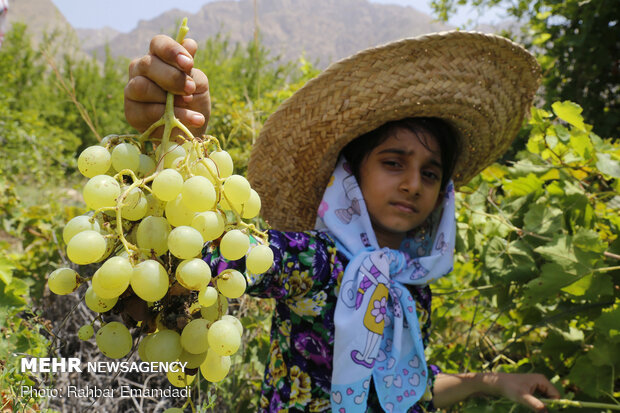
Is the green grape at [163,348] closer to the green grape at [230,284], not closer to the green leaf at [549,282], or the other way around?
the green grape at [230,284]

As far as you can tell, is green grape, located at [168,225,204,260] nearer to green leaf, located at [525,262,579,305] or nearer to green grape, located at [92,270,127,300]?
green grape, located at [92,270,127,300]

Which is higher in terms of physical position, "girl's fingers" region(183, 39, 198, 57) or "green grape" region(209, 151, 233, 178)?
"girl's fingers" region(183, 39, 198, 57)

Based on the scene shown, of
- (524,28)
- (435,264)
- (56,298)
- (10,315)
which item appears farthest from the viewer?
(524,28)

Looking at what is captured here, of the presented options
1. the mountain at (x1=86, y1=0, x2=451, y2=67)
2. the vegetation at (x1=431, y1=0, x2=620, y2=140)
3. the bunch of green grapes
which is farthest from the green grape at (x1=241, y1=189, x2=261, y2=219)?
the mountain at (x1=86, y1=0, x2=451, y2=67)

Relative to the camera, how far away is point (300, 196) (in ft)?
4.75

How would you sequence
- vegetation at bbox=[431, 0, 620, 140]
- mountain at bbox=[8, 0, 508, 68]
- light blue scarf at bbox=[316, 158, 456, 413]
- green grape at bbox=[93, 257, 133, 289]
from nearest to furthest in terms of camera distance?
1. green grape at bbox=[93, 257, 133, 289]
2. light blue scarf at bbox=[316, 158, 456, 413]
3. vegetation at bbox=[431, 0, 620, 140]
4. mountain at bbox=[8, 0, 508, 68]

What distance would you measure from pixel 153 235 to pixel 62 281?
0.11m

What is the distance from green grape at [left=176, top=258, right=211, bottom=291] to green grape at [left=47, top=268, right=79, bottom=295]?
5.2 inches

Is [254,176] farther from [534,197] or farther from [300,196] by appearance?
[534,197]

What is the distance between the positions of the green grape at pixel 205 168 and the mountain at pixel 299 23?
2496 inches

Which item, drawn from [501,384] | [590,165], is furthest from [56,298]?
[590,165]

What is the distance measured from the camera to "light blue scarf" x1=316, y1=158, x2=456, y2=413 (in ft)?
3.34

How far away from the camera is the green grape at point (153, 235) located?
17.2 inches

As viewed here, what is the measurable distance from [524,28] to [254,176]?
329cm
